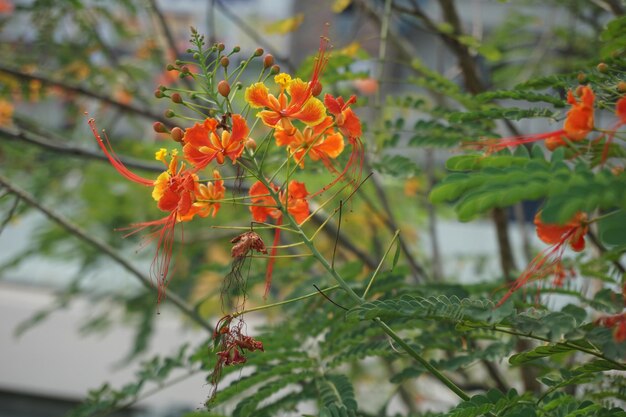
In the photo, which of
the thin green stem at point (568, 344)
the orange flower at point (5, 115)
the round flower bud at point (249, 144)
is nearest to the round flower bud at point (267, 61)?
the round flower bud at point (249, 144)

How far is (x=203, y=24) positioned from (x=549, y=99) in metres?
10.8

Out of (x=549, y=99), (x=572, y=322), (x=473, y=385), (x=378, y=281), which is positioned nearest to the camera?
(x=572, y=322)

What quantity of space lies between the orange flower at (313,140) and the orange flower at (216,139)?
0.07m

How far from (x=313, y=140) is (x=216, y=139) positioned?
0.16m

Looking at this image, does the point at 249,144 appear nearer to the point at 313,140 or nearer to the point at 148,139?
the point at 313,140

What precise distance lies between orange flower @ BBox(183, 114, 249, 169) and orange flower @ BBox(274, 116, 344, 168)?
0.24 feet

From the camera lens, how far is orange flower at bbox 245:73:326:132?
108cm

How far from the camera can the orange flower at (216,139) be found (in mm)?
1052

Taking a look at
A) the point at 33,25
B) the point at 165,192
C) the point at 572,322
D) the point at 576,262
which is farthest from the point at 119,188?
the point at 572,322

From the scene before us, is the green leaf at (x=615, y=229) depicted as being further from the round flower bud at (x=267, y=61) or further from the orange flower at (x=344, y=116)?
the round flower bud at (x=267, y=61)

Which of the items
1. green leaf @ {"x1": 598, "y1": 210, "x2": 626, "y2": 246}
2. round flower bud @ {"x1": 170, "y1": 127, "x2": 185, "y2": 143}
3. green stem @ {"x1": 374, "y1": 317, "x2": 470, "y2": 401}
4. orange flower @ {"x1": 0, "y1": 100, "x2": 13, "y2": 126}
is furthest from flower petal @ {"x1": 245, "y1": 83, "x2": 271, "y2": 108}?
orange flower @ {"x1": 0, "y1": 100, "x2": 13, "y2": 126}

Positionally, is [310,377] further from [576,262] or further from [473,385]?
[473,385]

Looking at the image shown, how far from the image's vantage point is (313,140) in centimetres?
114

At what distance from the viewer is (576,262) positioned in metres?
1.86
